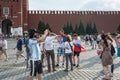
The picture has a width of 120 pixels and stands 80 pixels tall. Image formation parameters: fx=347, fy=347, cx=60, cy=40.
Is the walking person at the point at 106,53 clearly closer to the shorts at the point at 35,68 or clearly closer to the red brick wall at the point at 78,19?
the shorts at the point at 35,68

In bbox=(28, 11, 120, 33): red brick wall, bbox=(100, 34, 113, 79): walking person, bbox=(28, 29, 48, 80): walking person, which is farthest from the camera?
bbox=(28, 11, 120, 33): red brick wall

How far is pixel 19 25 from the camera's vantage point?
5812cm

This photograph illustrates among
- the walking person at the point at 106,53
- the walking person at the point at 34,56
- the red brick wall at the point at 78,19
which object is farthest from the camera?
the red brick wall at the point at 78,19

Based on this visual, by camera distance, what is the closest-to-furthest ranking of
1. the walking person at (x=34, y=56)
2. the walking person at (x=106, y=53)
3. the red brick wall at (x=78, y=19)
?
1. the walking person at (x=34, y=56)
2. the walking person at (x=106, y=53)
3. the red brick wall at (x=78, y=19)

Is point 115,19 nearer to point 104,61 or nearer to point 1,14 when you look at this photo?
point 1,14

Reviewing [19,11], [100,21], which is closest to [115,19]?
[100,21]

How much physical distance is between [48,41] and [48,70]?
1048 millimetres

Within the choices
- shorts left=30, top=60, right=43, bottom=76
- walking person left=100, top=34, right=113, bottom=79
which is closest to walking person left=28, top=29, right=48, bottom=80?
shorts left=30, top=60, right=43, bottom=76

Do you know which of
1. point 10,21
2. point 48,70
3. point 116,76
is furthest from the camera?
point 10,21

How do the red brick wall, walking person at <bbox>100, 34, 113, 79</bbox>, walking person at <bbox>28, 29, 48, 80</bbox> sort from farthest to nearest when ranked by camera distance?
the red brick wall
walking person at <bbox>100, 34, 113, 79</bbox>
walking person at <bbox>28, 29, 48, 80</bbox>

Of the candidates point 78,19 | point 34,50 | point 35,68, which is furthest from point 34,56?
point 78,19

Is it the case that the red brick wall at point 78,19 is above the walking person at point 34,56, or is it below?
above

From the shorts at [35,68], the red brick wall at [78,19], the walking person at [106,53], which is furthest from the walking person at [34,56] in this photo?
the red brick wall at [78,19]

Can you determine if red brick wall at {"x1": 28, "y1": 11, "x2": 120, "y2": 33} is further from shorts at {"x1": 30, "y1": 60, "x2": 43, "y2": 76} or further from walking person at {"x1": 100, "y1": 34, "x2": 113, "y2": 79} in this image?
shorts at {"x1": 30, "y1": 60, "x2": 43, "y2": 76}
